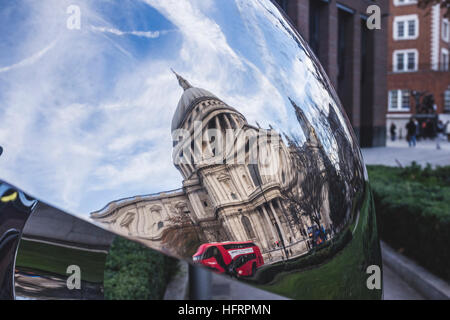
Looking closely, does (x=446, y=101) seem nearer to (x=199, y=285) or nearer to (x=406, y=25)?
(x=406, y=25)

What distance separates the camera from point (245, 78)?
0.61m

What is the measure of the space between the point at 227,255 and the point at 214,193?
Answer: 0.30 ft

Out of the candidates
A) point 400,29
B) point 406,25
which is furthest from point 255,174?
point 400,29

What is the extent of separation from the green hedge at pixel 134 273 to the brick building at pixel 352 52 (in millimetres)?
9502

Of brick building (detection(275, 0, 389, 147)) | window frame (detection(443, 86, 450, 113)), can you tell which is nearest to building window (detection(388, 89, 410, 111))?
A: window frame (detection(443, 86, 450, 113))

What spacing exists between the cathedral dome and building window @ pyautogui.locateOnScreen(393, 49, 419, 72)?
146ft

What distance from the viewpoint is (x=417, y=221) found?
4.68m

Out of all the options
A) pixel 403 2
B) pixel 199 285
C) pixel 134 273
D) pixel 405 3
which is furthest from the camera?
pixel 403 2

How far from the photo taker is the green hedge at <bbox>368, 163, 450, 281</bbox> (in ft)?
13.9

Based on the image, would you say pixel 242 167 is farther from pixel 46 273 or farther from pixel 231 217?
pixel 46 273

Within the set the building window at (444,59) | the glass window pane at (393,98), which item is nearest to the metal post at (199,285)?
the glass window pane at (393,98)

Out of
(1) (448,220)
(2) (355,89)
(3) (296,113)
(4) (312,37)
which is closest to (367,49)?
(2) (355,89)

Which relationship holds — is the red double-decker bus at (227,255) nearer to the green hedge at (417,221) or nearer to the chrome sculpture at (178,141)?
the chrome sculpture at (178,141)

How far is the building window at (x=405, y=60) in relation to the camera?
133ft
